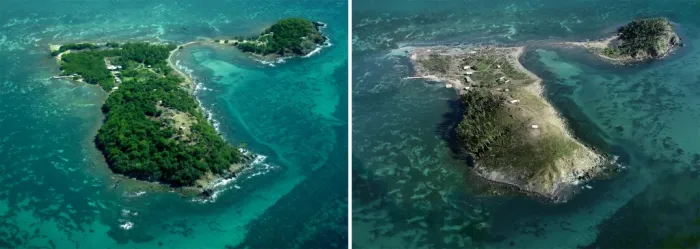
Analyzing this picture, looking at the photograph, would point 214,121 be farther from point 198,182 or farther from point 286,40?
point 286,40

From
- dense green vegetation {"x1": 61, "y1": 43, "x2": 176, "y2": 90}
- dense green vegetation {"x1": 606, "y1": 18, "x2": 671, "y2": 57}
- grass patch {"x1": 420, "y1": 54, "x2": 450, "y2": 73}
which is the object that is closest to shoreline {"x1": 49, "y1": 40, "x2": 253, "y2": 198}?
dense green vegetation {"x1": 61, "y1": 43, "x2": 176, "y2": 90}

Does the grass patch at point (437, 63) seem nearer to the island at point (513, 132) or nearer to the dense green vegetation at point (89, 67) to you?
the island at point (513, 132)

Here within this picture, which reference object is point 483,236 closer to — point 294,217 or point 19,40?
point 294,217

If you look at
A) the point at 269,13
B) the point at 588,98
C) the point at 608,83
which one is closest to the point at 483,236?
the point at 588,98

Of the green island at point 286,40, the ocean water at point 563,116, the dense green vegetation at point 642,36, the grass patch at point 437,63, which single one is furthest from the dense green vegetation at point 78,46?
the dense green vegetation at point 642,36

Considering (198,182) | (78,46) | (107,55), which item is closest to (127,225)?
(198,182)

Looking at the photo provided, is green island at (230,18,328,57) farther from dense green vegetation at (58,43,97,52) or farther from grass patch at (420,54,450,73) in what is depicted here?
grass patch at (420,54,450,73)
